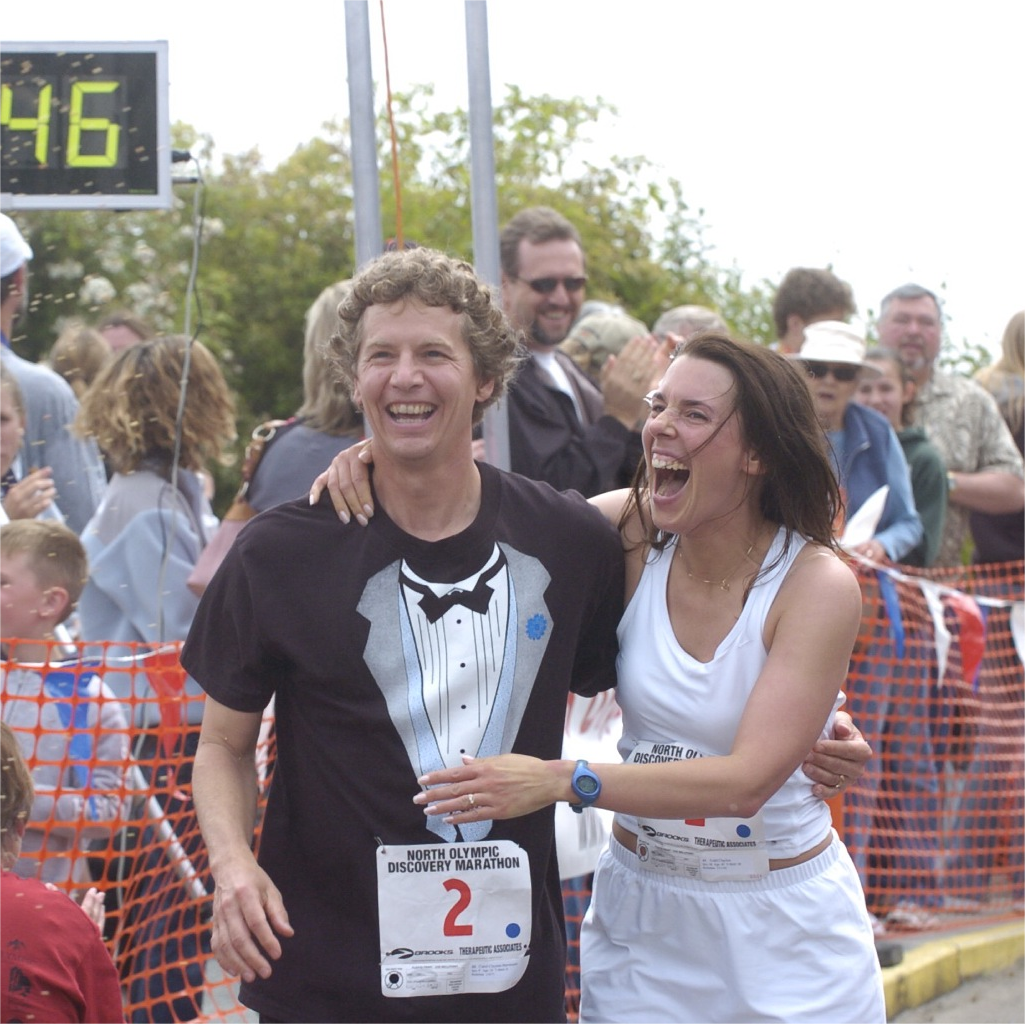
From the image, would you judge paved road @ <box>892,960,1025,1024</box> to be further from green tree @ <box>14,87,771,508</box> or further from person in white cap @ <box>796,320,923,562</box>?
green tree @ <box>14,87,771,508</box>

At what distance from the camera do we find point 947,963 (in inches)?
230

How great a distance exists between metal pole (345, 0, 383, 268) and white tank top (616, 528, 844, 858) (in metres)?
1.44

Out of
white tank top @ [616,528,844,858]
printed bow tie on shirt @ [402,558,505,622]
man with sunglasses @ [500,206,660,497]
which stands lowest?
white tank top @ [616,528,844,858]

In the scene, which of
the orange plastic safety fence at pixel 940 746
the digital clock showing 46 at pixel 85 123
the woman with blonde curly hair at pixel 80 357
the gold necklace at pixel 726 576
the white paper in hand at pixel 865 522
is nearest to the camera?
A: the gold necklace at pixel 726 576

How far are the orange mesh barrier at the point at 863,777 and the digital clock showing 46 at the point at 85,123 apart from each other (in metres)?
1.49

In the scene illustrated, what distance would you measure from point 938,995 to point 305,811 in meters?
3.77

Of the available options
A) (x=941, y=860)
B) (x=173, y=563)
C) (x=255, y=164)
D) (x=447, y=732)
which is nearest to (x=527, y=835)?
(x=447, y=732)

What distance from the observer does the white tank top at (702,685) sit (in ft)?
9.27

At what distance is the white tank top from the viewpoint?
2.83 m

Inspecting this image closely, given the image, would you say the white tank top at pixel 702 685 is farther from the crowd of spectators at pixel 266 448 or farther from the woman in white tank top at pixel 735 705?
the crowd of spectators at pixel 266 448

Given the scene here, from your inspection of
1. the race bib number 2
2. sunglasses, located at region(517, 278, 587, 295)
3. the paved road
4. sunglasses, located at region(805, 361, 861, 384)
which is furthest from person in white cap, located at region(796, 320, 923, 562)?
the race bib number 2

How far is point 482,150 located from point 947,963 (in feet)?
11.7

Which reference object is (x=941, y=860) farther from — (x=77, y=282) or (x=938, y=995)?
(x=77, y=282)

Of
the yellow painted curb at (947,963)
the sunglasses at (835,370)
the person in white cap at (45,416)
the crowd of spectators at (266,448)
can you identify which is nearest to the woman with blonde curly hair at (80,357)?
the crowd of spectators at (266,448)
